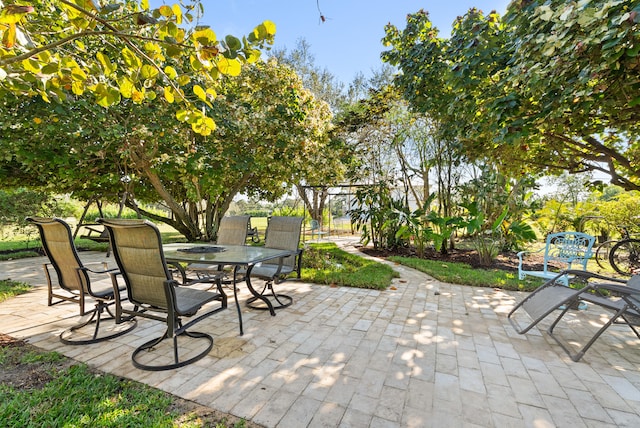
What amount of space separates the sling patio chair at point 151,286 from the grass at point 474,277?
4.35 meters

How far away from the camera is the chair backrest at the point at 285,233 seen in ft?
13.6

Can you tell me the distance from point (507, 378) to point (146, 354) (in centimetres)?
308

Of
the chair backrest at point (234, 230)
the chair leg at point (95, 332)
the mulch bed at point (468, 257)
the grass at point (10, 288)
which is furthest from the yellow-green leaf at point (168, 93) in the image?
the mulch bed at point (468, 257)

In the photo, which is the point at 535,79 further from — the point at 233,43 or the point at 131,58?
the point at 131,58

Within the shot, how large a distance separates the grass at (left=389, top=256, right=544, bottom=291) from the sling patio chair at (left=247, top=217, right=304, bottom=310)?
3038 mm

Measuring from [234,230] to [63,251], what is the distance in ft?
7.56

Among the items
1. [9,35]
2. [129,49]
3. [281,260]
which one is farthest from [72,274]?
[9,35]

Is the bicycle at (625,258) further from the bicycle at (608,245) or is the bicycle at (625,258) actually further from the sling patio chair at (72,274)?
the sling patio chair at (72,274)

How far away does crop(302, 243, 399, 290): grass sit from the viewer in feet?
16.3

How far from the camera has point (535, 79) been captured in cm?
304

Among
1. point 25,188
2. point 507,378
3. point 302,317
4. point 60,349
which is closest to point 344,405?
point 507,378

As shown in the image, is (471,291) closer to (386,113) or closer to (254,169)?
(254,169)

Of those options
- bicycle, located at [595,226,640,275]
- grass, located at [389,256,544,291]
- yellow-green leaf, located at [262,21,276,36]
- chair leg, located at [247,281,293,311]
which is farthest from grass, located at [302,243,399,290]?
bicycle, located at [595,226,640,275]

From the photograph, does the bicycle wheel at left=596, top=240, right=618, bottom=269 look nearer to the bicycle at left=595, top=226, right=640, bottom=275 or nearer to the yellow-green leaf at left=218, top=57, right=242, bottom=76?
the bicycle at left=595, top=226, right=640, bottom=275
